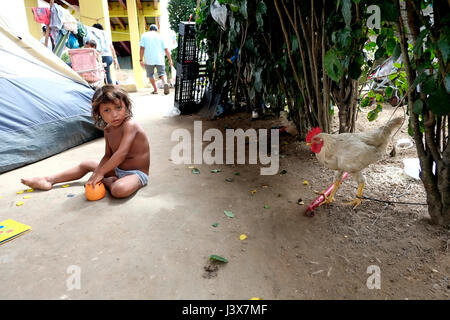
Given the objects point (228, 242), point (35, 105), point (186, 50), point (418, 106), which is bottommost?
point (228, 242)

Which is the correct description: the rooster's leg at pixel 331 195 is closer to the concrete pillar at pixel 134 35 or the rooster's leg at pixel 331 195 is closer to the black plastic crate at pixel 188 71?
the black plastic crate at pixel 188 71

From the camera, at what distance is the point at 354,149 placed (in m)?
1.76

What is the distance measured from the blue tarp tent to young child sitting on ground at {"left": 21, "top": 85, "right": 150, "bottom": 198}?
877 millimetres

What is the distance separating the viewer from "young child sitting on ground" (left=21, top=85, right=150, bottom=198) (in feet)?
6.88

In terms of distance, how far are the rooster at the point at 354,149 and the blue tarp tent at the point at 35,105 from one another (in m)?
2.75

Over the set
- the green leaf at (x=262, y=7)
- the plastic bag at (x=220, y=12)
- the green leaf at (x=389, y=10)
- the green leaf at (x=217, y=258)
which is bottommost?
the green leaf at (x=217, y=258)

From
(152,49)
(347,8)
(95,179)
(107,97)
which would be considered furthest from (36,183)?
(152,49)

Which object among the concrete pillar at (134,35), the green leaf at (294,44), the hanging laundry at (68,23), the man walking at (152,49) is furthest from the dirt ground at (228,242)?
the concrete pillar at (134,35)

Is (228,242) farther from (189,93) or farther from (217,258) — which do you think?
(189,93)

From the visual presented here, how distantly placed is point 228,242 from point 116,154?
1.09 metres

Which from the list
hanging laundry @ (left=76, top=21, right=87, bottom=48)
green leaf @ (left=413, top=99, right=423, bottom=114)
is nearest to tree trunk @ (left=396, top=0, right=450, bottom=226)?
green leaf @ (left=413, top=99, right=423, bottom=114)

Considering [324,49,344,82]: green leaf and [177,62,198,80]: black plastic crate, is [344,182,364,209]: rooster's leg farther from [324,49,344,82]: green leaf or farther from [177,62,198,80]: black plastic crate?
[177,62,198,80]: black plastic crate

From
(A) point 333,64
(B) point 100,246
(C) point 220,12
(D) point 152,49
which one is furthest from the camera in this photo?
(D) point 152,49

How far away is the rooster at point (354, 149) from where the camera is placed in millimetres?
1743
